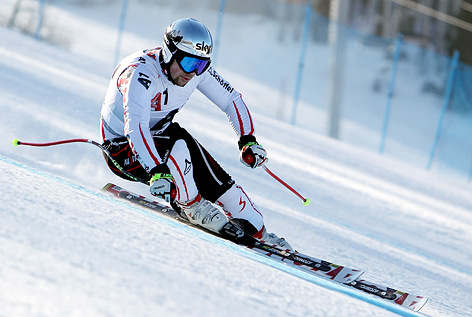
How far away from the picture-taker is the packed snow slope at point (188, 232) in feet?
6.21

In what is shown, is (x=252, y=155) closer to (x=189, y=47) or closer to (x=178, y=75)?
(x=178, y=75)

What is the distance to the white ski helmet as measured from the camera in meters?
3.55

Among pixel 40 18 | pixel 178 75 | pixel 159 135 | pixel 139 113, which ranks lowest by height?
pixel 40 18

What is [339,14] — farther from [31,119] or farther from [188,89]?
[188,89]

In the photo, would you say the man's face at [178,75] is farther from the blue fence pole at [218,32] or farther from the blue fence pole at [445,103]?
the blue fence pole at [445,103]

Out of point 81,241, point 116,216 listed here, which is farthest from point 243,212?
point 81,241

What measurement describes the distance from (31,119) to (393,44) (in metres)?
10.0

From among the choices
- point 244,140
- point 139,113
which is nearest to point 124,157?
point 139,113

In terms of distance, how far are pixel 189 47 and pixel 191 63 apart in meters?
0.09

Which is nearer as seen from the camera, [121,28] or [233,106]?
[233,106]

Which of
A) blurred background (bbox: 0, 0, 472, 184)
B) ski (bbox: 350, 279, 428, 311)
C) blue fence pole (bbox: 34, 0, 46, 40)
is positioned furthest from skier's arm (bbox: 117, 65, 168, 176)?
blue fence pole (bbox: 34, 0, 46, 40)

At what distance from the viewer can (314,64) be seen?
1373 centimetres

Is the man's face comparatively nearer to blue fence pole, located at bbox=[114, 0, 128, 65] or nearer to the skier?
the skier

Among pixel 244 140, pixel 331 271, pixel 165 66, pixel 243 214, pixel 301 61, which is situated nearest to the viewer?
pixel 331 271
